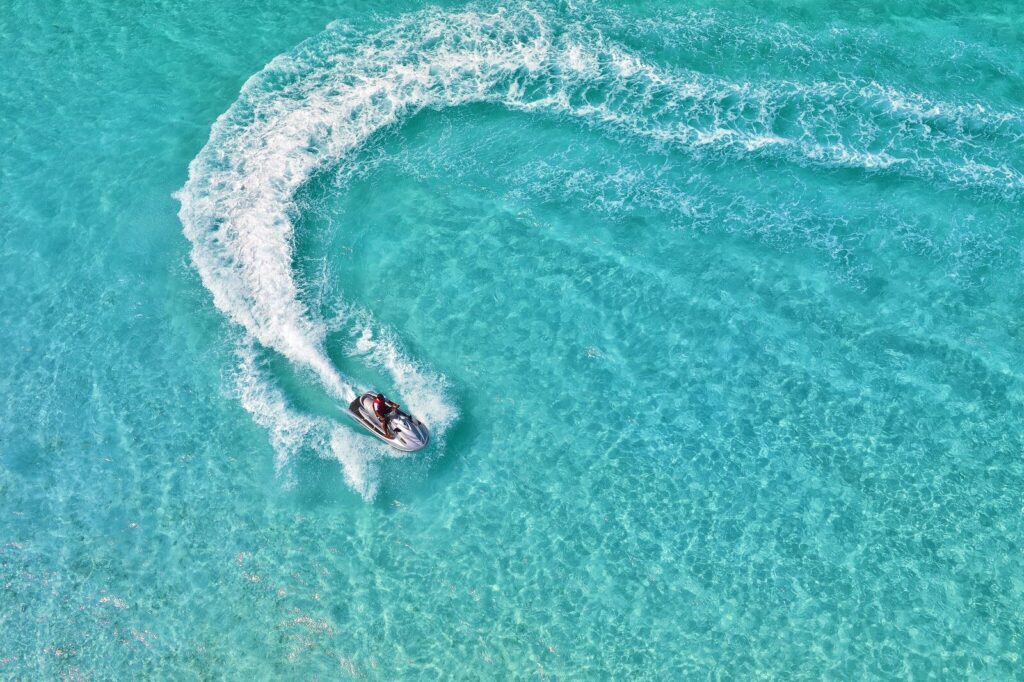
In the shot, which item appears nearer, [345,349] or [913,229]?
[345,349]

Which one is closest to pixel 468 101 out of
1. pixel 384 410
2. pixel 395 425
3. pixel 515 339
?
pixel 515 339

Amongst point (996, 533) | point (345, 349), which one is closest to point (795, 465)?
point (996, 533)

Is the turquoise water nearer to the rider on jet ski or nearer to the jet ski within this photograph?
the jet ski

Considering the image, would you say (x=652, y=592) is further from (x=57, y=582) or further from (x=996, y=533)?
(x=57, y=582)

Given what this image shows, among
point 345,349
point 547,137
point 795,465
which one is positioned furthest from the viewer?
point 547,137

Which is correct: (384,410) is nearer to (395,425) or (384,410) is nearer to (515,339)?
(395,425)

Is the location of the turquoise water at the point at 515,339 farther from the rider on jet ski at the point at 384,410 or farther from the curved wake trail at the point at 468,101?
the rider on jet ski at the point at 384,410

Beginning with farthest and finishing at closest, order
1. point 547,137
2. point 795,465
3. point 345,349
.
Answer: point 547,137
point 345,349
point 795,465
